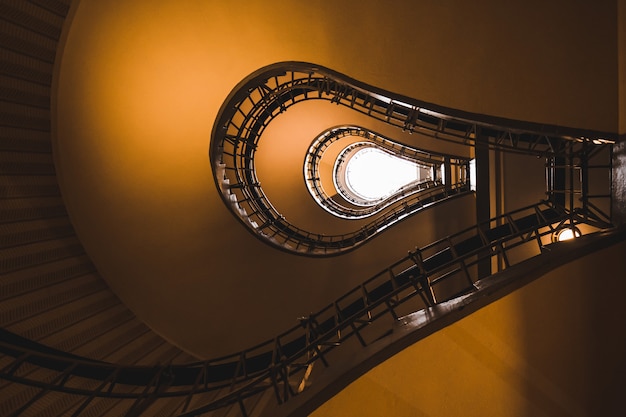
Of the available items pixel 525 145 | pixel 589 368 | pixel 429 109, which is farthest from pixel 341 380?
pixel 525 145

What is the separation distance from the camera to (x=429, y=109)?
14.2 feet

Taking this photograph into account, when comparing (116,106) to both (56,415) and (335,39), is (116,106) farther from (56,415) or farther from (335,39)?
(56,415)

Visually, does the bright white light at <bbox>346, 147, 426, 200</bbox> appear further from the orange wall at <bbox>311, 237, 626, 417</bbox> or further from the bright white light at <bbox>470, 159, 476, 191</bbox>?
the orange wall at <bbox>311, 237, 626, 417</bbox>

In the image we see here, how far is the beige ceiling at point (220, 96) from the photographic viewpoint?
419 centimetres

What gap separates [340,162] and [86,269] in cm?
904

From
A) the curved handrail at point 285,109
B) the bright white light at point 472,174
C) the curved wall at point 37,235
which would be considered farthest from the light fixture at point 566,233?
the curved wall at point 37,235

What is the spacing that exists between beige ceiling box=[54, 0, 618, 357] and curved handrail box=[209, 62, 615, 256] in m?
0.14

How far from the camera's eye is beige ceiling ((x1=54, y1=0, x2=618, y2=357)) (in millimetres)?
4188

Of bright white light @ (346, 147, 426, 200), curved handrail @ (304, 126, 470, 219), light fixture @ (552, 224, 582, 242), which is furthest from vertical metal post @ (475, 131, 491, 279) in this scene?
bright white light @ (346, 147, 426, 200)

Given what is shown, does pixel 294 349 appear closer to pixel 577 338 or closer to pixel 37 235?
pixel 37 235

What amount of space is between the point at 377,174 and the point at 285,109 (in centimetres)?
1046

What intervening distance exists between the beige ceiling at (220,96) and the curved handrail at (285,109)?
0.45 ft

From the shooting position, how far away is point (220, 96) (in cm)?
543

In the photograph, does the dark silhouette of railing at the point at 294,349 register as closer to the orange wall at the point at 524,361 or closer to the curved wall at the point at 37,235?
the curved wall at the point at 37,235
